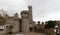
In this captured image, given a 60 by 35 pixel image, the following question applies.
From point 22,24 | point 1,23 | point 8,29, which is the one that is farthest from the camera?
point 1,23

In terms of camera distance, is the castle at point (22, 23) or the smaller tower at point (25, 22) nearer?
the castle at point (22, 23)

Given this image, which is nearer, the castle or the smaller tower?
the castle

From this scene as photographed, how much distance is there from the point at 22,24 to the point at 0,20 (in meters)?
12.0

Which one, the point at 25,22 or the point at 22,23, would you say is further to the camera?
the point at 22,23

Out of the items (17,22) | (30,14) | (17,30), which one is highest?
(30,14)

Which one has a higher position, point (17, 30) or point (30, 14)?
point (30, 14)

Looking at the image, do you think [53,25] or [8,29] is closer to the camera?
[8,29]

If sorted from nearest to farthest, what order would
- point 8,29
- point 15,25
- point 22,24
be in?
point 8,29, point 15,25, point 22,24

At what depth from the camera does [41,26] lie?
25.1 metres

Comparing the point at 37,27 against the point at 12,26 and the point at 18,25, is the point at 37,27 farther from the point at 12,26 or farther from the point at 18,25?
the point at 12,26

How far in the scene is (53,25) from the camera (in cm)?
3356

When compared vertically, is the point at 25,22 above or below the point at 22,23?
above

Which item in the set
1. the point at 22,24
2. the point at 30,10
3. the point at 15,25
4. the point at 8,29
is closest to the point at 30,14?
the point at 30,10

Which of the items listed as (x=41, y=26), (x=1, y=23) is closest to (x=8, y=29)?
(x=41, y=26)
